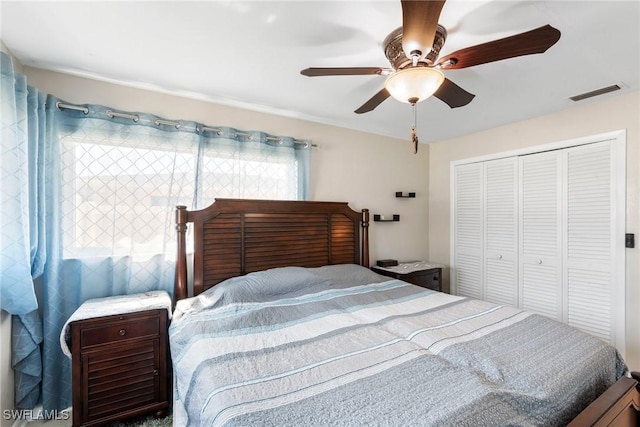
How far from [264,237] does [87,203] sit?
4.20 ft

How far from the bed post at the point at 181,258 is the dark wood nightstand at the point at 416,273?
1.93 meters

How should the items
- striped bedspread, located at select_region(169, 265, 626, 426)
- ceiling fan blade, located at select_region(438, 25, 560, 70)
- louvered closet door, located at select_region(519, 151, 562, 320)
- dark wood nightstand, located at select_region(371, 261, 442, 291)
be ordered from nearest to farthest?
striped bedspread, located at select_region(169, 265, 626, 426), ceiling fan blade, located at select_region(438, 25, 560, 70), louvered closet door, located at select_region(519, 151, 562, 320), dark wood nightstand, located at select_region(371, 261, 442, 291)

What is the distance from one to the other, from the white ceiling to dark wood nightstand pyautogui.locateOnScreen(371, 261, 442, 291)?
1.67m

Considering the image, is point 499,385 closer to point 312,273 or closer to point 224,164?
point 312,273

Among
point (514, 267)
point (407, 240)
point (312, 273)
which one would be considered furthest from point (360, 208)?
point (514, 267)

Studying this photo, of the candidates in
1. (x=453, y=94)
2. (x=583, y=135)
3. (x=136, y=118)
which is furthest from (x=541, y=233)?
(x=136, y=118)

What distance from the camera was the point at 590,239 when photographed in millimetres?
2518

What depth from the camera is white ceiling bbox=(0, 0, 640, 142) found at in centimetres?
136

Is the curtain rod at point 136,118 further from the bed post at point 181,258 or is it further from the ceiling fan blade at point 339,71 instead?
the ceiling fan blade at point 339,71

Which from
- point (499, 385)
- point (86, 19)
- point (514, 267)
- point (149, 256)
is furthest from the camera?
point (514, 267)

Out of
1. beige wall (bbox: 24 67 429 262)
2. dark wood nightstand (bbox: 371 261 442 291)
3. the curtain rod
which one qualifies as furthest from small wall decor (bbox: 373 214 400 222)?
the curtain rod

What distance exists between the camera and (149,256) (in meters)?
2.15

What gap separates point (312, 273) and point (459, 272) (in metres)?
2.14

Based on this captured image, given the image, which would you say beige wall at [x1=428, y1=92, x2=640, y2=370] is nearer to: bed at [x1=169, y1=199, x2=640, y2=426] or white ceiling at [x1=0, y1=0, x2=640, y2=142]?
white ceiling at [x1=0, y1=0, x2=640, y2=142]
